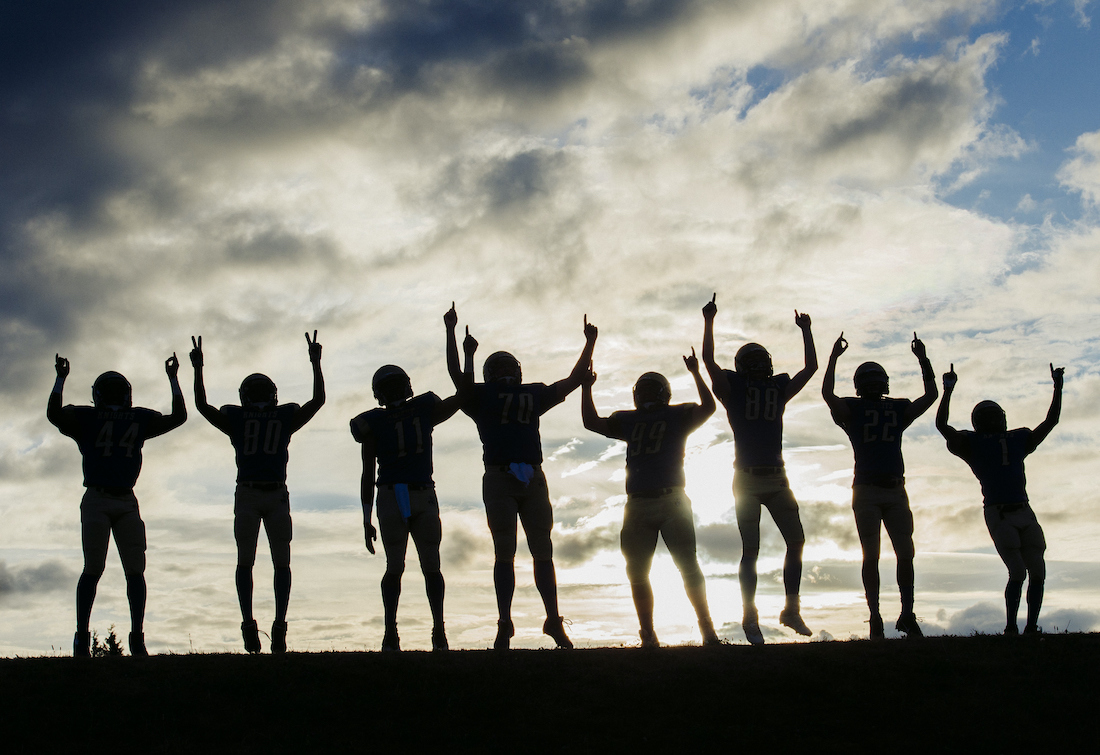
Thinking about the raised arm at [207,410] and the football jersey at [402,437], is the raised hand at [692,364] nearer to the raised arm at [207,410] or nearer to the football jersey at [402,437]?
the football jersey at [402,437]

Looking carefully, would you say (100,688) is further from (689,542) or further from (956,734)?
(956,734)

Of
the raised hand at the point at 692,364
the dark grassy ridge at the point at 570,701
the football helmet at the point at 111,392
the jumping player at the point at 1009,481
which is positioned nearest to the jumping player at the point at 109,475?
the football helmet at the point at 111,392

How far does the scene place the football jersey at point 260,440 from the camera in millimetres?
12391

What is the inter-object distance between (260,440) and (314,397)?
849 mm

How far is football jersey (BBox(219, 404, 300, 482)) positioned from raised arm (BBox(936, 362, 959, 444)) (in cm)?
871

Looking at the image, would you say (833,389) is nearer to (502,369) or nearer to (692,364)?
(692,364)

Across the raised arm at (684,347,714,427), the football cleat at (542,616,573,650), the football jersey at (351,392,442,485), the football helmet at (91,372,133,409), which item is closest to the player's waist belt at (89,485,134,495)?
the football helmet at (91,372,133,409)

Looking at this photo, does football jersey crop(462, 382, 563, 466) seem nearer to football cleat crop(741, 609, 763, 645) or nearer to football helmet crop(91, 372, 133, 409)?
football cleat crop(741, 609, 763, 645)

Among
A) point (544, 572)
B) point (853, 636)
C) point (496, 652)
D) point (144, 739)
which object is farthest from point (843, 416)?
point (144, 739)

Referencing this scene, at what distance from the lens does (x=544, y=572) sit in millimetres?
11906

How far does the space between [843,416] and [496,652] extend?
216 inches

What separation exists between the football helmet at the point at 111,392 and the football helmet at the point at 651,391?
252 inches

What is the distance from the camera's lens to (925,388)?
13.5 metres

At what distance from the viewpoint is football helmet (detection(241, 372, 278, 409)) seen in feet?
42.0
